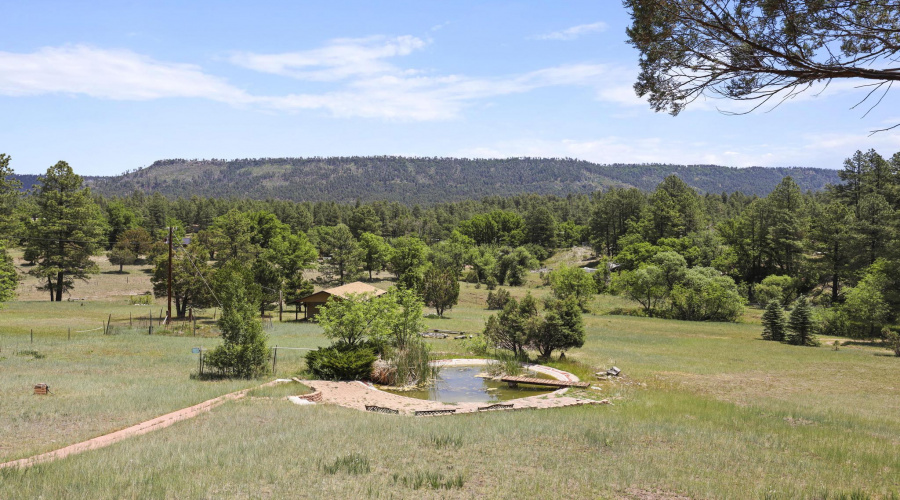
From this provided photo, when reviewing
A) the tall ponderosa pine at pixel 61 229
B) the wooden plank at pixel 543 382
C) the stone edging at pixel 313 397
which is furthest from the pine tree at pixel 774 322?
the tall ponderosa pine at pixel 61 229

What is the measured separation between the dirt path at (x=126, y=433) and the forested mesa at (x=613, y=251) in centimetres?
1215

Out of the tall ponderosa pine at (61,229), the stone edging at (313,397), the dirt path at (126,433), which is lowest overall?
the stone edging at (313,397)

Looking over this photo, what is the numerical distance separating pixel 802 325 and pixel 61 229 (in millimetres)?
70982

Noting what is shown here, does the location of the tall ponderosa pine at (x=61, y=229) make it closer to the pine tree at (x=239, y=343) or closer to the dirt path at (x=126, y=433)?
the pine tree at (x=239, y=343)

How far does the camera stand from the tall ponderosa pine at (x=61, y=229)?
56344mm

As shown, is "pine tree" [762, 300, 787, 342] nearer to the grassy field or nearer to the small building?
the grassy field

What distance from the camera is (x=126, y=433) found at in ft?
40.6

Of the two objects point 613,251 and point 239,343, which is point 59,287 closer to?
point 239,343

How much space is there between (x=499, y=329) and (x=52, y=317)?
1479 inches

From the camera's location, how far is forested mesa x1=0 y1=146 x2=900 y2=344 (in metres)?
49.8

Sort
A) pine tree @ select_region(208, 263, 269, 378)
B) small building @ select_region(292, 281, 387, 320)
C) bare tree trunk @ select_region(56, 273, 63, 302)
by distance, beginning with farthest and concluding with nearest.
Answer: bare tree trunk @ select_region(56, 273, 63, 302)
small building @ select_region(292, 281, 387, 320)
pine tree @ select_region(208, 263, 269, 378)

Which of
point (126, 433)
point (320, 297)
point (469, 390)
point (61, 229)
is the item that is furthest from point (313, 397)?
point (61, 229)

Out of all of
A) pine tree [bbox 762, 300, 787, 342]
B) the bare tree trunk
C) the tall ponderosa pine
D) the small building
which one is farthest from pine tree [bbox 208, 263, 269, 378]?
the bare tree trunk

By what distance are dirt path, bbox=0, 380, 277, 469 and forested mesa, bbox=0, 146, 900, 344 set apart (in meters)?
12.2
